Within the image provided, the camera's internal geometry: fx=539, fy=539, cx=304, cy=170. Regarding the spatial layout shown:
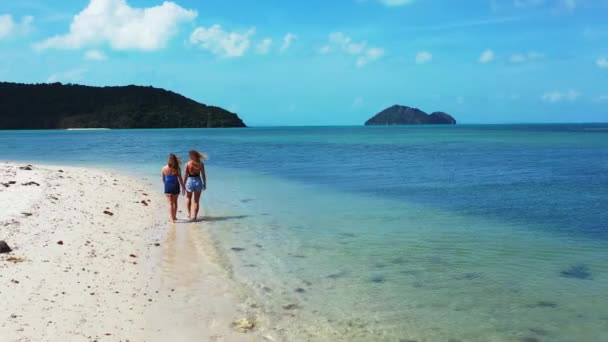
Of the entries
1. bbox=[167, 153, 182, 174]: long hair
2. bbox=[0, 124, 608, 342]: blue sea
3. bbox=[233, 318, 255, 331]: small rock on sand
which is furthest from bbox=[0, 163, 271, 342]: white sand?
bbox=[167, 153, 182, 174]: long hair

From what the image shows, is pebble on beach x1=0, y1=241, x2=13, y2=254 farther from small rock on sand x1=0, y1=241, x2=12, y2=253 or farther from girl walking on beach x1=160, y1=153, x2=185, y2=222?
girl walking on beach x1=160, y1=153, x2=185, y2=222

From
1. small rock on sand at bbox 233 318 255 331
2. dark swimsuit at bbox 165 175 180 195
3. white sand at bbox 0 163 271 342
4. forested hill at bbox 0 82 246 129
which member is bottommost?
small rock on sand at bbox 233 318 255 331

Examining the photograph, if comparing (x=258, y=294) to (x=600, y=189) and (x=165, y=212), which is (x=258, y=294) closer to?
(x=165, y=212)

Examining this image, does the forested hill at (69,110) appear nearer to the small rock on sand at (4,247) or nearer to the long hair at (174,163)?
the long hair at (174,163)

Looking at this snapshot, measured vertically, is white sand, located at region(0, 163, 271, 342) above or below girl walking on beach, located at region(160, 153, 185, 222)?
below

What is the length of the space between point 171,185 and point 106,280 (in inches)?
230

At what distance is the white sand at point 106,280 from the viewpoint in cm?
619

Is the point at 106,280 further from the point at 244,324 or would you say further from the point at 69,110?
the point at 69,110

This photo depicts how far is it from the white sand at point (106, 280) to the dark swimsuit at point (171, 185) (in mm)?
761

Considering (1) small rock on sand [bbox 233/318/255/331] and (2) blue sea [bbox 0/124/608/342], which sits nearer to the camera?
(1) small rock on sand [bbox 233/318/255/331]

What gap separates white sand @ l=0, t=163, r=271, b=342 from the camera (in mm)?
6191

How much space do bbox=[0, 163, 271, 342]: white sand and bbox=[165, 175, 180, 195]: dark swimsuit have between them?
2.50ft

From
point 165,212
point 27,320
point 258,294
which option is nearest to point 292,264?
point 258,294

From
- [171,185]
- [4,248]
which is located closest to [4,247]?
[4,248]
